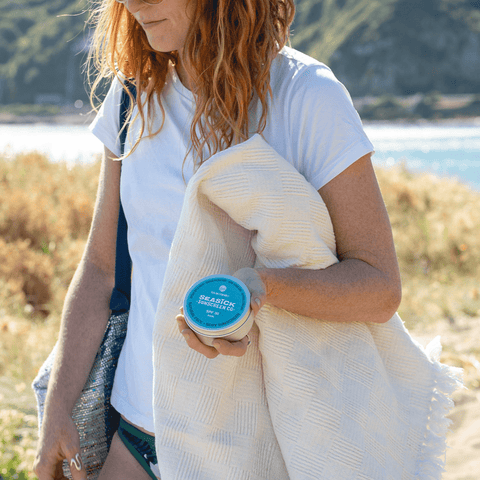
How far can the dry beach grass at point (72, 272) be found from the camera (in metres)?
3.31

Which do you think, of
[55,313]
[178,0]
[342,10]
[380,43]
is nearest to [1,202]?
[55,313]

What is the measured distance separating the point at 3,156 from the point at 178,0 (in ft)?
31.3

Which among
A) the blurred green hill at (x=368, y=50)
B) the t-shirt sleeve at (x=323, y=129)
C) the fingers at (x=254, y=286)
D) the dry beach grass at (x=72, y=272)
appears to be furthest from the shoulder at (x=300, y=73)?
the blurred green hill at (x=368, y=50)

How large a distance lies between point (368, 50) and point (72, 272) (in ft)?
266

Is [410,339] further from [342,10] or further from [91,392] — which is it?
[342,10]

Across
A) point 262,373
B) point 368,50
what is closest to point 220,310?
point 262,373

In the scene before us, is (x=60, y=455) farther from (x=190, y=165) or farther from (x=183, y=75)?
(x=183, y=75)

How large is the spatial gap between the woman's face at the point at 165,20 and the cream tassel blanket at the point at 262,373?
1.53 feet

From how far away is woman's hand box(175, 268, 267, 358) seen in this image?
997 mm

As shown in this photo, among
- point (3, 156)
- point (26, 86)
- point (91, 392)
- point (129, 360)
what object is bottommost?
point (26, 86)

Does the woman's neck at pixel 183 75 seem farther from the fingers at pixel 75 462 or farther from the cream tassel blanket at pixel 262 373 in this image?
the fingers at pixel 75 462

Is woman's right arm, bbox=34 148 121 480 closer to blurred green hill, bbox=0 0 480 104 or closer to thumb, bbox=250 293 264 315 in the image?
thumb, bbox=250 293 264 315

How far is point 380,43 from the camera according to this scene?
78.9 meters

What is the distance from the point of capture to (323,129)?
1.22 m
